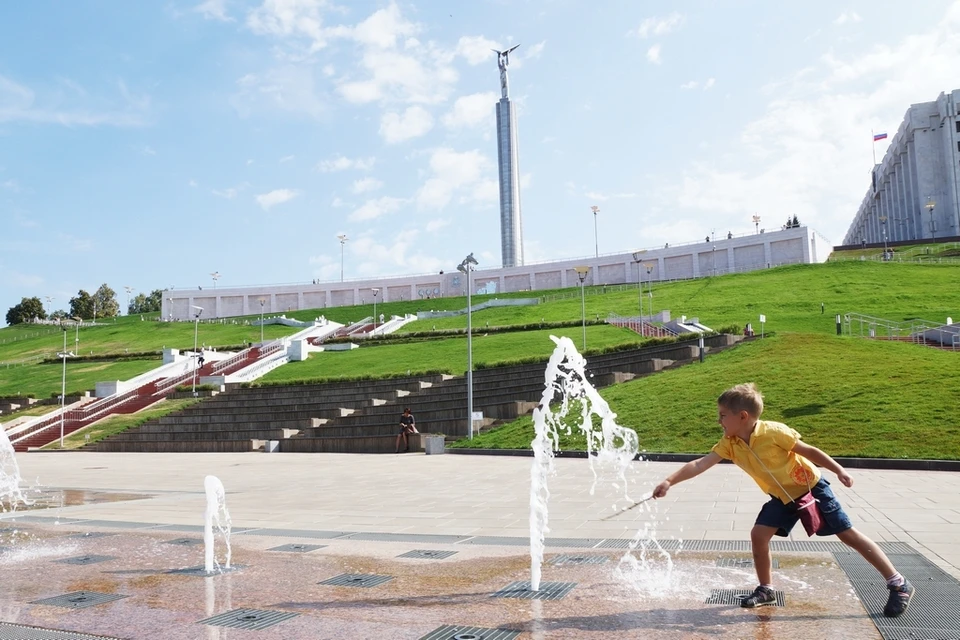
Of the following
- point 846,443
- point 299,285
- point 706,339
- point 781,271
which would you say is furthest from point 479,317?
point 846,443

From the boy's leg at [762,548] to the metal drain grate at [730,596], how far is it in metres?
0.20

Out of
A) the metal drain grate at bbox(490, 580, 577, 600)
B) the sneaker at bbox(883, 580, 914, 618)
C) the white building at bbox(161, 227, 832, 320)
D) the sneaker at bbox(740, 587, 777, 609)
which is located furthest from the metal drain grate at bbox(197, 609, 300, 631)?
the white building at bbox(161, 227, 832, 320)

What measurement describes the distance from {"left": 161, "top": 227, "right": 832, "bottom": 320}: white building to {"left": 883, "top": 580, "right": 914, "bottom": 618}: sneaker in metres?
73.6

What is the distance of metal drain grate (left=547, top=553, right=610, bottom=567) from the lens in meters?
6.09

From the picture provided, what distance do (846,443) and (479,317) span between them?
2105 inches

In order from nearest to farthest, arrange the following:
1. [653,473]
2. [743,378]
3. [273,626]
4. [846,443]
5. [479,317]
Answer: [273,626]
[653,473]
[846,443]
[743,378]
[479,317]

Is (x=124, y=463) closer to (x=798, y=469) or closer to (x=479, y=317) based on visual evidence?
(x=798, y=469)

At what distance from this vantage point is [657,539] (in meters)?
7.24

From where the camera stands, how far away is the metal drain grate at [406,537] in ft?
24.3

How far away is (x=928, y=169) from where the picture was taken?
85.8 m

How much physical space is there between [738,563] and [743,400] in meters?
2.19

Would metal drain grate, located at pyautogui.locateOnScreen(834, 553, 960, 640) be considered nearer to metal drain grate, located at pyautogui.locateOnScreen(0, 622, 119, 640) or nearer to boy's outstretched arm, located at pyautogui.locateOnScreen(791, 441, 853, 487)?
boy's outstretched arm, located at pyautogui.locateOnScreen(791, 441, 853, 487)

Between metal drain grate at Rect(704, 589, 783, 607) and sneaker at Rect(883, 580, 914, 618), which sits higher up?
sneaker at Rect(883, 580, 914, 618)

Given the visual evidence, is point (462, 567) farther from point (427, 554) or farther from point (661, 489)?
point (661, 489)
